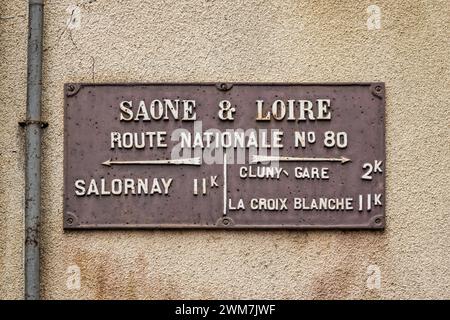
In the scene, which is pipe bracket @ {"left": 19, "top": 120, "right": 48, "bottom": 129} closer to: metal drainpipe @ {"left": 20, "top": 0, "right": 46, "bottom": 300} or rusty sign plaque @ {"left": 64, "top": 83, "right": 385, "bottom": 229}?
metal drainpipe @ {"left": 20, "top": 0, "right": 46, "bottom": 300}

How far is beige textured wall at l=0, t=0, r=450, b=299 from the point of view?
5707 millimetres

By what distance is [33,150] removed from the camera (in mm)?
5707

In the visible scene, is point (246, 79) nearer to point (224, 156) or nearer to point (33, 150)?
point (224, 156)

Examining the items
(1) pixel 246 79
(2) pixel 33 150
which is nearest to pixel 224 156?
(1) pixel 246 79

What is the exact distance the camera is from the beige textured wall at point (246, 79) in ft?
18.7

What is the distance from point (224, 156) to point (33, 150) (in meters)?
1.19

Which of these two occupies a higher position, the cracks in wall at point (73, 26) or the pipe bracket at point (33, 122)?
the cracks in wall at point (73, 26)

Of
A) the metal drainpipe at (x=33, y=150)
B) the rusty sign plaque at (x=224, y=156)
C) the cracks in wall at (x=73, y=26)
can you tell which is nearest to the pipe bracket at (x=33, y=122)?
the metal drainpipe at (x=33, y=150)

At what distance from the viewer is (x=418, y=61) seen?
5.78 metres

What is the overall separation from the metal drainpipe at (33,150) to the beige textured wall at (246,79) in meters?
0.08

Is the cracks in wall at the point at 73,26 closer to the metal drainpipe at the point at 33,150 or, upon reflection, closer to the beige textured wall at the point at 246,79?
the beige textured wall at the point at 246,79

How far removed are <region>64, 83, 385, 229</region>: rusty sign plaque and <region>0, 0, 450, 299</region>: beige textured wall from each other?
0.08 meters

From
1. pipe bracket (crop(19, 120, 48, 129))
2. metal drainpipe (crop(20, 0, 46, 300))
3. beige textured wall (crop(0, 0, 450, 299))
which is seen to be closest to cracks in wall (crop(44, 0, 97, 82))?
beige textured wall (crop(0, 0, 450, 299))

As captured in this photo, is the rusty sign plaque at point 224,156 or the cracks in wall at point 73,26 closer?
the rusty sign plaque at point 224,156
